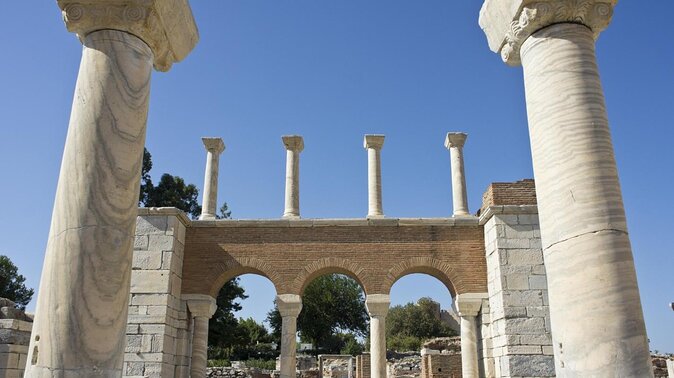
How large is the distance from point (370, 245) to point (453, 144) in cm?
429

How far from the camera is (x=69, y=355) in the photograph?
4.90m

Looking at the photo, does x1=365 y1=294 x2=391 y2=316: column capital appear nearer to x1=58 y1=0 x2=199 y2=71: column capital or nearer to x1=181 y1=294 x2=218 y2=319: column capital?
x1=181 y1=294 x2=218 y2=319: column capital

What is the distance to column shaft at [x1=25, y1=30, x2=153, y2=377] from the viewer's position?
16.4 feet

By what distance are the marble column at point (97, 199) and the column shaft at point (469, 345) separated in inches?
436

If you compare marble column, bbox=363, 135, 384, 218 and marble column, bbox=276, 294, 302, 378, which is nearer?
marble column, bbox=276, 294, 302, 378

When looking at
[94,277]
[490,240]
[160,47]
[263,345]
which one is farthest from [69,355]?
[263,345]

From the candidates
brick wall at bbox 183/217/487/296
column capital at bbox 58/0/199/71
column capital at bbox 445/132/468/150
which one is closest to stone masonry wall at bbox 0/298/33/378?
brick wall at bbox 183/217/487/296

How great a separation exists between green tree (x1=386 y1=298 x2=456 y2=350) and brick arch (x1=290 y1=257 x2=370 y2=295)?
4172 centimetres

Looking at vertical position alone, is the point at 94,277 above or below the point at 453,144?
below

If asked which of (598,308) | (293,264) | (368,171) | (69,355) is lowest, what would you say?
(69,355)

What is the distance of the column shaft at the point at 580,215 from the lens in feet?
15.9

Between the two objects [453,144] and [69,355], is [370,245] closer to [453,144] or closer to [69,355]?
[453,144]

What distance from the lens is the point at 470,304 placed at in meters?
14.6

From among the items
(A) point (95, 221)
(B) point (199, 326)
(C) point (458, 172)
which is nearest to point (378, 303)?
(C) point (458, 172)
